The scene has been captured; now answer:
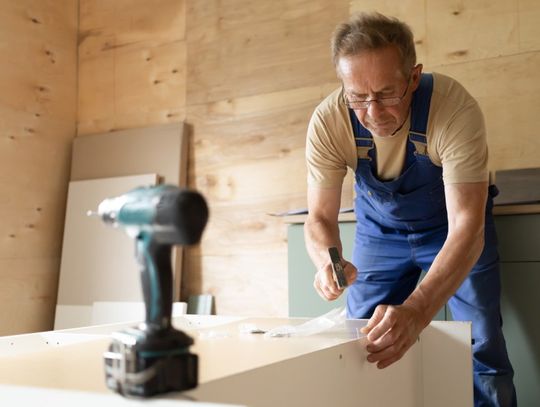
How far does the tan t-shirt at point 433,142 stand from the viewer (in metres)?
1.73

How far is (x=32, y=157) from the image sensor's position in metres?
3.52

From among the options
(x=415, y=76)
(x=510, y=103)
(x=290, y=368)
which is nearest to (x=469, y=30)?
(x=510, y=103)

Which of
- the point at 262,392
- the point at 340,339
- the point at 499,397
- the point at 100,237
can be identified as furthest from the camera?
the point at 100,237

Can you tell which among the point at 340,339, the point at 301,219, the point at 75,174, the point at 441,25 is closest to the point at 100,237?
the point at 75,174

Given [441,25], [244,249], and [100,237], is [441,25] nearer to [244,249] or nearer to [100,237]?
[244,249]

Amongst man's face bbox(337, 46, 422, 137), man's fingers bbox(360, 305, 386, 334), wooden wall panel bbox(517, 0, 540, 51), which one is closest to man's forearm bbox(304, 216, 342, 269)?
man's face bbox(337, 46, 422, 137)

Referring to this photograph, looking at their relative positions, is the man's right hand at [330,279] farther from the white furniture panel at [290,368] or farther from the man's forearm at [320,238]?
the man's forearm at [320,238]

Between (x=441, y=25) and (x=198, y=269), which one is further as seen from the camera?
(x=198, y=269)

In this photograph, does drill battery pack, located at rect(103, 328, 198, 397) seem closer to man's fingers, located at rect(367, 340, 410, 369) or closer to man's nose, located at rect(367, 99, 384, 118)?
man's fingers, located at rect(367, 340, 410, 369)

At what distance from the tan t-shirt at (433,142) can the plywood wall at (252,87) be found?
0.90m

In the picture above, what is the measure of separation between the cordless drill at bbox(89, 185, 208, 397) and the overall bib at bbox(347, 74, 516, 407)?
138 centimetres

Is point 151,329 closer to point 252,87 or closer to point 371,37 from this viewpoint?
point 371,37

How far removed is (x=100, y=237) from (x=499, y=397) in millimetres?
2293

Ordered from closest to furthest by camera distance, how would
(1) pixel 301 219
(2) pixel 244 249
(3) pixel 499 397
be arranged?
(3) pixel 499 397
(1) pixel 301 219
(2) pixel 244 249
